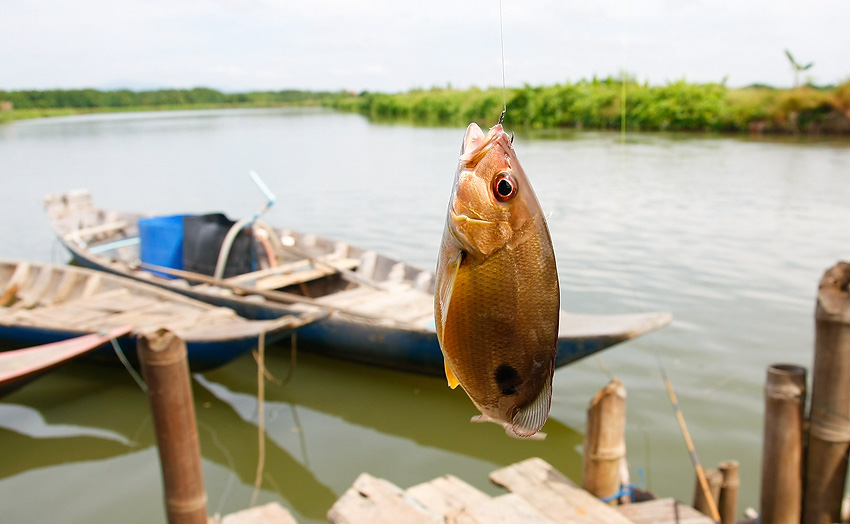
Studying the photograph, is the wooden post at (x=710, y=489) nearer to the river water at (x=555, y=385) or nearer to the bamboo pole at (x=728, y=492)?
the bamboo pole at (x=728, y=492)

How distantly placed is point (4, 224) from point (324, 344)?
620 inches

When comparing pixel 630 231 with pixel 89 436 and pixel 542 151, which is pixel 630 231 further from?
pixel 542 151

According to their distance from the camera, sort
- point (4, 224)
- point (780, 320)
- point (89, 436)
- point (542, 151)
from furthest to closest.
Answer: point (542, 151) → point (4, 224) → point (780, 320) → point (89, 436)

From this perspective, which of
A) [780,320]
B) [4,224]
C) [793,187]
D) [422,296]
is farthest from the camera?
[4,224]

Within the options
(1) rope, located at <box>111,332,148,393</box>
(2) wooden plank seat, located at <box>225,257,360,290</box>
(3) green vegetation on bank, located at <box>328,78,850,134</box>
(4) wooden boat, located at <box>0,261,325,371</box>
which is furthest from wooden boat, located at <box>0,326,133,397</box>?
(3) green vegetation on bank, located at <box>328,78,850,134</box>

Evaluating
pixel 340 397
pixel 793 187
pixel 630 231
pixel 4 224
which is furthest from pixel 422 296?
pixel 4 224

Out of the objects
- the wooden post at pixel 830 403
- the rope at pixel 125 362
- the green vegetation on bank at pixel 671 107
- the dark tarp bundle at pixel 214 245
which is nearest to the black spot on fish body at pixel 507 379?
the wooden post at pixel 830 403

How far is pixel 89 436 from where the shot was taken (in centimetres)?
670

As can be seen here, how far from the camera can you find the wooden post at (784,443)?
3930 millimetres

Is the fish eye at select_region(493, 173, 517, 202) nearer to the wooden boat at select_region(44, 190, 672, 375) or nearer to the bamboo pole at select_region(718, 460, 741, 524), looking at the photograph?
the bamboo pole at select_region(718, 460, 741, 524)

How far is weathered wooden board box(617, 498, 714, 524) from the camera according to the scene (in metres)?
3.97

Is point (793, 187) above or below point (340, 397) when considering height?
above

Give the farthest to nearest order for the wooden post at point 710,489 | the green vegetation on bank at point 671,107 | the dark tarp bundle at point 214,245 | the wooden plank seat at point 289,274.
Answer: the green vegetation on bank at point 671,107, the dark tarp bundle at point 214,245, the wooden plank seat at point 289,274, the wooden post at point 710,489

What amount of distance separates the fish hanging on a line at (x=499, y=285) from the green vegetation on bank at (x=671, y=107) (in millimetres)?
22809
